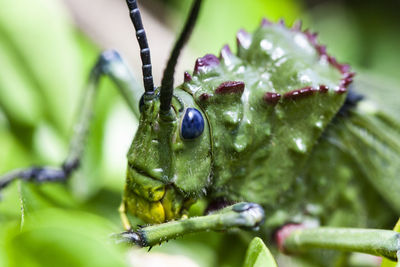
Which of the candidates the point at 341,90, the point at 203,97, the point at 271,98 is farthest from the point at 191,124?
the point at 341,90

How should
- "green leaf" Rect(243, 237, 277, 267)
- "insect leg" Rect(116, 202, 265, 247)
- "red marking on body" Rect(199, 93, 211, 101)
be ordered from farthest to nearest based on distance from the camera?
"red marking on body" Rect(199, 93, 211, 101) < "insect leg" Rect(116, 202, 265, 247) < "green leaf" Rect(243, 237, 277, 267)

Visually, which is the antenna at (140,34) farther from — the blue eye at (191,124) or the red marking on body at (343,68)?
the red marking on body at (343,68)

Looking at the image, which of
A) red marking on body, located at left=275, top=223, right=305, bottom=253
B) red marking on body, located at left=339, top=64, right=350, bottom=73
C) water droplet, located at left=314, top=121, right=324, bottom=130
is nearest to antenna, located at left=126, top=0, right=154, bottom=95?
water droplet, located at left=314, top=121, right=324, bottom=130

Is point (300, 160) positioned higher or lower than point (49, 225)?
lower

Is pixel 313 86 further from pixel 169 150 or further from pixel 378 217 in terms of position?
pixel 378 217

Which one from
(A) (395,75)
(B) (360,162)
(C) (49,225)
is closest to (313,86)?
(B) (360,162)

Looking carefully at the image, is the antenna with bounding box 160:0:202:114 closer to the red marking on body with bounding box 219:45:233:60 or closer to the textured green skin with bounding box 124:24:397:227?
the textured green skin with bounding box 124:24:397:227

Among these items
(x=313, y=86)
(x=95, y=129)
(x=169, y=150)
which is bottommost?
(x=95, y=129)
